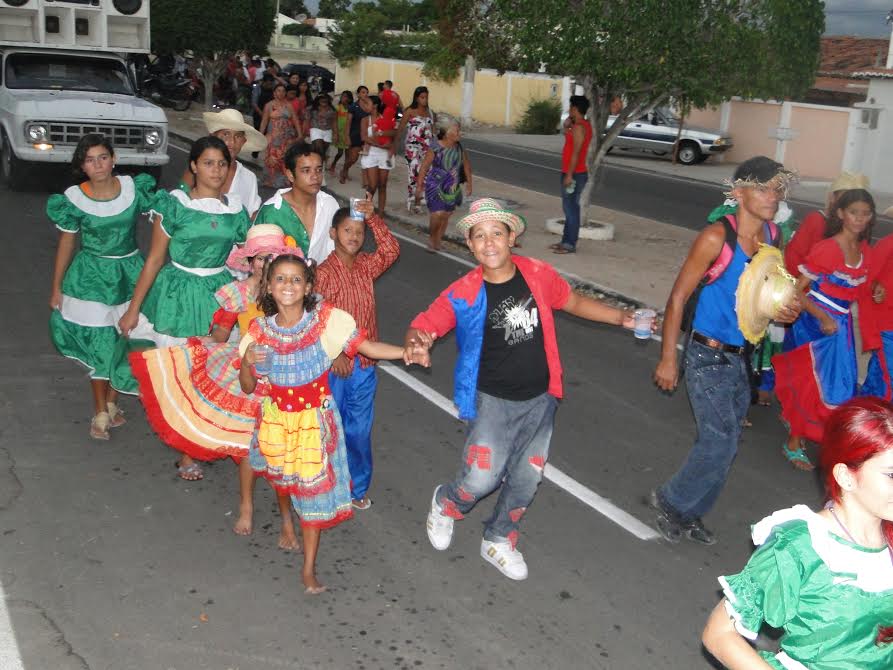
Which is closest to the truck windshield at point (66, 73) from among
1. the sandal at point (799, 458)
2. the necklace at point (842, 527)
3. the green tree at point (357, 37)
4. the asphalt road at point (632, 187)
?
the asphalt road at point (632, 187)

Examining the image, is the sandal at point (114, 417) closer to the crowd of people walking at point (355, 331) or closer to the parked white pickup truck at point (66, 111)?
the crowd of people walking at point (355, 331)

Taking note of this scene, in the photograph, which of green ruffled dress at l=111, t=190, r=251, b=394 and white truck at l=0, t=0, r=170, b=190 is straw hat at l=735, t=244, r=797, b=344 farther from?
white truck at l=0, t=0, r=170, b=190

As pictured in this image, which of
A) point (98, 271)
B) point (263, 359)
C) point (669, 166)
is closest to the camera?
point (263, 359)

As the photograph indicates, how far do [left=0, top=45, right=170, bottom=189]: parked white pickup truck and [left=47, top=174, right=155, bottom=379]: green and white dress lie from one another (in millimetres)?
8792

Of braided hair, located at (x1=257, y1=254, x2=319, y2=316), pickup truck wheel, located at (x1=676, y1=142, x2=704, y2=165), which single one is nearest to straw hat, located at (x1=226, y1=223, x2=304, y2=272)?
braided hair, located at (x1=257, y1=254, x2=319, y2=316)

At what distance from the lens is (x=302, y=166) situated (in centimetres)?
549

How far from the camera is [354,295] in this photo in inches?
201

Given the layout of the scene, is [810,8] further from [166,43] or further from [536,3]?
[166,43]

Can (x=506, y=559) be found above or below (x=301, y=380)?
below

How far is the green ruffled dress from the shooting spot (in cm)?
573

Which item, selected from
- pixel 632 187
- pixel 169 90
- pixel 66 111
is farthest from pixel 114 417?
pixel 169 90

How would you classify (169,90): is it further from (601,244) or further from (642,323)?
(642,323)

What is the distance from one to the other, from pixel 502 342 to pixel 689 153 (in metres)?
25.0

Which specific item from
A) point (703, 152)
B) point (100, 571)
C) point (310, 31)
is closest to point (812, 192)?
point (703, 152)
